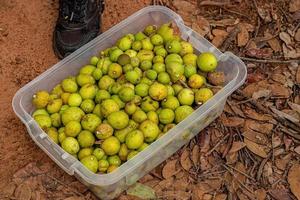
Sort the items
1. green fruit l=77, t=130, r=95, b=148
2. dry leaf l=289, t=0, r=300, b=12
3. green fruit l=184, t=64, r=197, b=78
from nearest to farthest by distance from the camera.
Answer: green fruit l=77, t=130, r=95, b=148 < green fruit l=184, t=64, r=197, b=78 < dry leaf l=289, t=0, r=300, b=12

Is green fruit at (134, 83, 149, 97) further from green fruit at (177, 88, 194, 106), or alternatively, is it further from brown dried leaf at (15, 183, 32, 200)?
brown dried leaf at (15, 183, 32, 200)

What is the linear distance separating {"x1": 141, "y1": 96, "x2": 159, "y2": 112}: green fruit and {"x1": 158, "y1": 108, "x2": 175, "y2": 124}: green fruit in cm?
7

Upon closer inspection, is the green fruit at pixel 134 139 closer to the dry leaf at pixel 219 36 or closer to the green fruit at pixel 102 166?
the green fruit at pixel 102 166

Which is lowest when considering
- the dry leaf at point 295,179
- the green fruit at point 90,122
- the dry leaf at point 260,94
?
the dry leaf at point 295,179

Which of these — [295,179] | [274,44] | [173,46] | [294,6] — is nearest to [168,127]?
[173,46]

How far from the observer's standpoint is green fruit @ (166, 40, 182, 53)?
3625 mm

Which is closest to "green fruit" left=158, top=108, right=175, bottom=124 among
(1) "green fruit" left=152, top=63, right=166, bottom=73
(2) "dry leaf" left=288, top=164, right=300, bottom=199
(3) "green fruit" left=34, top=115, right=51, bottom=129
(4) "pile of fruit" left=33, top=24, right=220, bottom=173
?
(4) "pile of fruit" left=33, top=24, right=220, bottom=173

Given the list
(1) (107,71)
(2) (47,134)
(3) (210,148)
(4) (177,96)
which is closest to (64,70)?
(1) (107,71)

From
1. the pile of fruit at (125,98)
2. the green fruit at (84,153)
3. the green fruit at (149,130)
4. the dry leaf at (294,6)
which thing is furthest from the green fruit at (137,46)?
the dry leaf at (294,6)

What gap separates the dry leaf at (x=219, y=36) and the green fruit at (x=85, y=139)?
1.47 meters

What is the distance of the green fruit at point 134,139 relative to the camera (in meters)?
3.20

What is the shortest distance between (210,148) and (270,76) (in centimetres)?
82

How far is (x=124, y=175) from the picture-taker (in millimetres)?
3105

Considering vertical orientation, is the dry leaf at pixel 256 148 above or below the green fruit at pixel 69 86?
below
